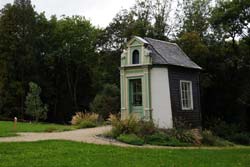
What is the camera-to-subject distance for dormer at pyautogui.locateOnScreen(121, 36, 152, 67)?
2108 centimetres

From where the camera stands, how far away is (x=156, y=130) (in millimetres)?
18516

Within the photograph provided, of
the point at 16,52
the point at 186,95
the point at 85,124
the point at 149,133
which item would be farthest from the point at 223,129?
the point at 16,52

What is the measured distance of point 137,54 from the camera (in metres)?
21.8

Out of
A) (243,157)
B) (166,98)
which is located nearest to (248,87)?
(166,98)

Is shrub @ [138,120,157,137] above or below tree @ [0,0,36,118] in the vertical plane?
below

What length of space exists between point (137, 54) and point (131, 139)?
674 cm

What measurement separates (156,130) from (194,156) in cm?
614

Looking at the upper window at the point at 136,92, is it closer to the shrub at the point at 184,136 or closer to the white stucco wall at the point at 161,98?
the white stucco wall at the point at 161,98

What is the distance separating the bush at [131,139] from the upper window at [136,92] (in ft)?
15.3

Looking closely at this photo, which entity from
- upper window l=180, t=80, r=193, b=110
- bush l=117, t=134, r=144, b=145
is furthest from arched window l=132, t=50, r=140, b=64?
bush l=117, t=134, r=144, b=145

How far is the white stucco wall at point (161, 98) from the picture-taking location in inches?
806

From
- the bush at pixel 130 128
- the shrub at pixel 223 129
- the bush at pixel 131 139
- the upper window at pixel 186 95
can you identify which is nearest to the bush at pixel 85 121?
the bush at pixel 130 128

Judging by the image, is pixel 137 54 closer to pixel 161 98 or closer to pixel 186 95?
pixel 161 98

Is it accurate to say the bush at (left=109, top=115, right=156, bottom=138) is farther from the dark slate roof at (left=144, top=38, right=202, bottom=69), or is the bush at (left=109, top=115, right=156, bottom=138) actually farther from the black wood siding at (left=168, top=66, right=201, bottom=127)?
the dark slate roof at (left=144, top=38, right=202, bottom=69)
